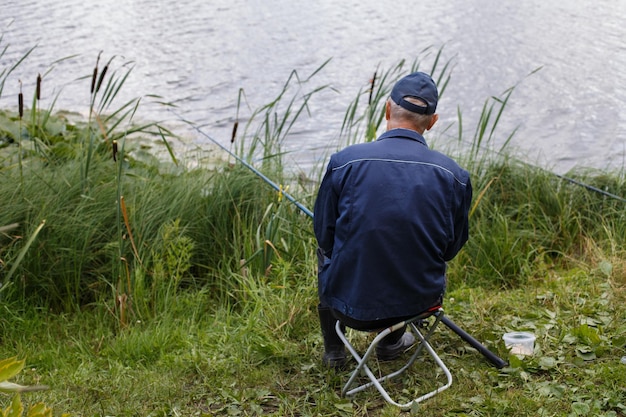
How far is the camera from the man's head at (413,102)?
317 centimetres

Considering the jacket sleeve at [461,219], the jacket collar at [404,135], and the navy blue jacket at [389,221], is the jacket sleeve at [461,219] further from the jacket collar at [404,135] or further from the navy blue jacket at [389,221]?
the jacket collar at [404,135]

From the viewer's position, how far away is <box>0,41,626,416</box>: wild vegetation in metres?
3.54

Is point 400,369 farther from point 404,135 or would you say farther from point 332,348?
point 404,135

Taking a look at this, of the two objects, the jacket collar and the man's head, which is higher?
the man's head

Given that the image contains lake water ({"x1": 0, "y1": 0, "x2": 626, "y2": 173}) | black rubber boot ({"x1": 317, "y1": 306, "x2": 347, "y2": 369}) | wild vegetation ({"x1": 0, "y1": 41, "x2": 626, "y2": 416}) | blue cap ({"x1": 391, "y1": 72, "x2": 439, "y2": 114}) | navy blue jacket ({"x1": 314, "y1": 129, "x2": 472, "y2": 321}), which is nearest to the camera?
navy blue jacket ({"x1": 314, "y1": 129, "x2": 472, "y2": 321})

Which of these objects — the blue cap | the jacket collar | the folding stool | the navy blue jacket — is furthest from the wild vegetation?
the blue cap

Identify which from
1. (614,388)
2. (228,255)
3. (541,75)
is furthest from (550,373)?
(541,75)

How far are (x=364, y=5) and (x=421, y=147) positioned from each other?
14648mm

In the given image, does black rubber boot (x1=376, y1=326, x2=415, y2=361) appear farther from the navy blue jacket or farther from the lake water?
the lake water

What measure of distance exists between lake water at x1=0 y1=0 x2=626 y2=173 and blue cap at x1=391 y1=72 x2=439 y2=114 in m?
3.95

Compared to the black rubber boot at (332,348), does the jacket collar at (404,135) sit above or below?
above

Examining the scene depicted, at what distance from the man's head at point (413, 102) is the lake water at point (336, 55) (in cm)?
392

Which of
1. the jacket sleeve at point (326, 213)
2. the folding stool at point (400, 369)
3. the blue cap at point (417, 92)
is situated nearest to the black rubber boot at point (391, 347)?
the folding stool at point (400, 369)

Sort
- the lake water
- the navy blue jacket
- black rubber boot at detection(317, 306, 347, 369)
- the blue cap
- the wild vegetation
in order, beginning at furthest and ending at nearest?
1. the lake water
2. black rubber boot at detection(317, 306, 347, 369)
3. the wild vegetation
4. the blue cap
5. the navy blue jacket
